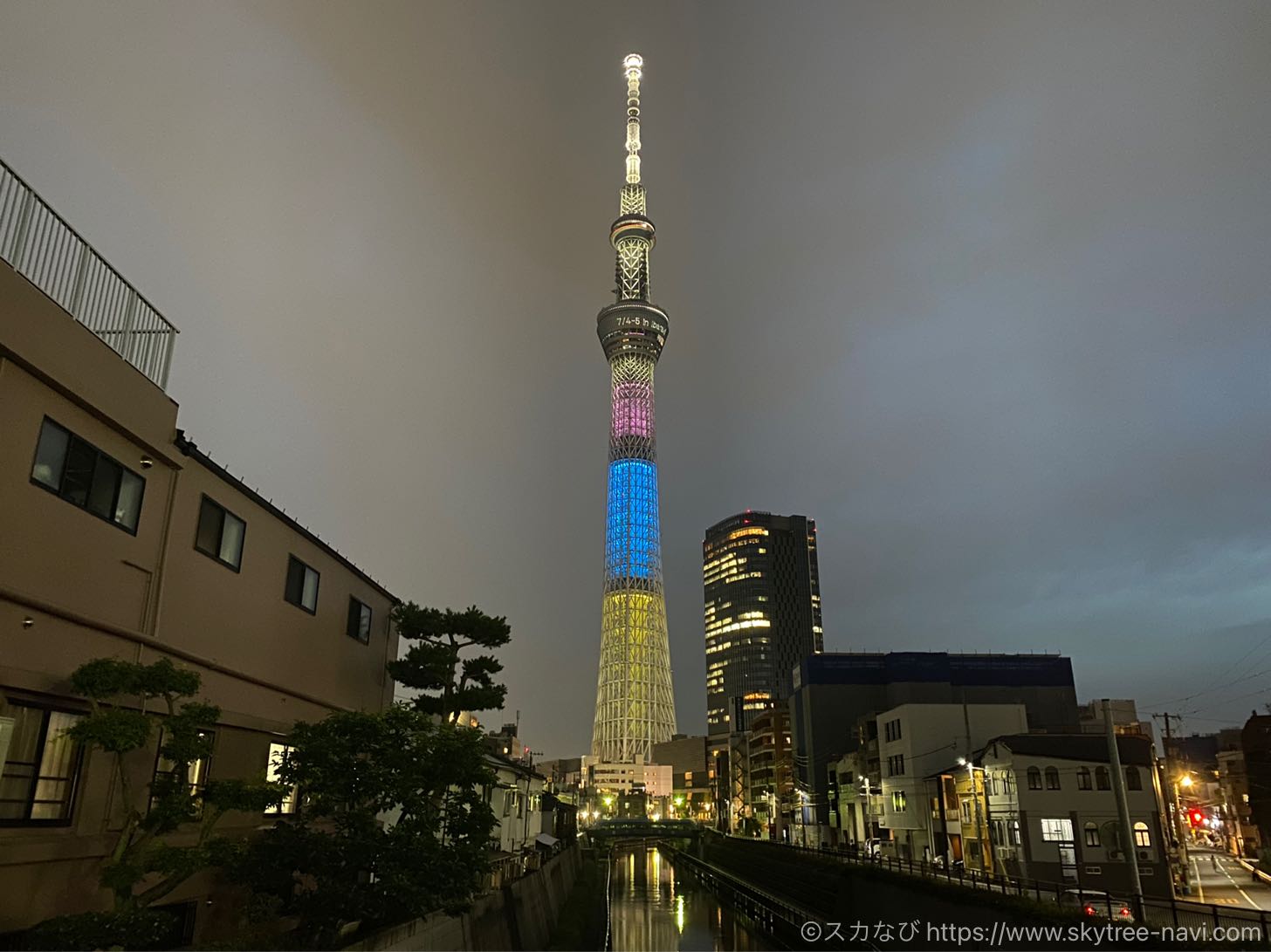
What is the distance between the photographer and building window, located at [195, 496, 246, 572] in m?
14.1

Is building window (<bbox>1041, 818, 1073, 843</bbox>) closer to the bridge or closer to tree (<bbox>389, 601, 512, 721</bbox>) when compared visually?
tree (<bbox>389, 601, 512, 721</bbox>)

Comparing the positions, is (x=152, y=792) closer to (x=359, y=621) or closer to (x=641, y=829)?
(x=359, y=621)

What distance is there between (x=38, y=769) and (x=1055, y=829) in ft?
124

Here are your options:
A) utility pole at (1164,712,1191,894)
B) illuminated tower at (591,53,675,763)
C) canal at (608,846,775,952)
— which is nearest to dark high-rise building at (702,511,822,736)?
illuminated tower at (591,53,675,763)

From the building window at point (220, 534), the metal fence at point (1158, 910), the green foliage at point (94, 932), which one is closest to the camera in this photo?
the green foliage at point (94, 932)

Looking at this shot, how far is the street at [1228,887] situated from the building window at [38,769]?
2591 centimetres

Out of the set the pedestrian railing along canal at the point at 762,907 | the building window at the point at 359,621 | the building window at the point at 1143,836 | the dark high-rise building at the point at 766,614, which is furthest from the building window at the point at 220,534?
the dark high-rise building at the point at 766,614

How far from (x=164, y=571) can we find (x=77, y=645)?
2031 mm

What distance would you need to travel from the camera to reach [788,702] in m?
87.9

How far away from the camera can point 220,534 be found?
48.1 feet

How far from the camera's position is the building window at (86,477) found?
10.6m

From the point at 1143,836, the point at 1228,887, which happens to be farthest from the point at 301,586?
the point at 1228,887

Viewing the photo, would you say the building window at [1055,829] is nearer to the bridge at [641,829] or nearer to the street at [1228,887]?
the street at [1228,887]

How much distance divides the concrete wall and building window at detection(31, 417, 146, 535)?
6955mm
